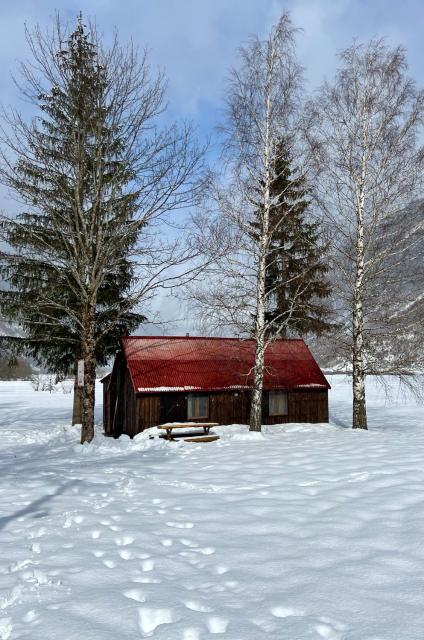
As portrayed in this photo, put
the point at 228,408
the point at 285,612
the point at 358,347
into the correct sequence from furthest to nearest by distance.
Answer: the point at 228,408
the point at 358,347
the point at 285,612

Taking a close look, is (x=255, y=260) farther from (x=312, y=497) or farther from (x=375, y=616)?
(x=375, y=616)

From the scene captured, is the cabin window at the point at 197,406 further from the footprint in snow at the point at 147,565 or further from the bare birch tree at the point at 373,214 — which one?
the footprint in snow at the point at 147,565

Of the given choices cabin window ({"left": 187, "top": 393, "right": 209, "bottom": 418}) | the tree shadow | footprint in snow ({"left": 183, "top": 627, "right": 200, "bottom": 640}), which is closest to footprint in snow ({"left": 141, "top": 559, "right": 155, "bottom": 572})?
footprint in snow ({"left": 183, "top": 627, "right": 200, "bottom": 640})

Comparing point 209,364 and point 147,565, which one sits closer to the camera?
point 147,565

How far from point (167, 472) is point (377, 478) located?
4.23m

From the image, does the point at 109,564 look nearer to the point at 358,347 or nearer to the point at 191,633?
the point at 191,633

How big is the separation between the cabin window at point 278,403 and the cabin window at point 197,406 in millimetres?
3056

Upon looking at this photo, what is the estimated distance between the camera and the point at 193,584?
15.1ft

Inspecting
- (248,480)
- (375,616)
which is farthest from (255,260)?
(375,616)

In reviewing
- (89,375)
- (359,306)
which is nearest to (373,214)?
(359,306)

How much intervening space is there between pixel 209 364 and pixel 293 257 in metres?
5.77

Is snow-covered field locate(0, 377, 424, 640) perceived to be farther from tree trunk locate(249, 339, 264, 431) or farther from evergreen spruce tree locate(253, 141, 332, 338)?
evergreen spruce tree locate(253, 141, 332, 338)

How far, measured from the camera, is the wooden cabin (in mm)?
18516

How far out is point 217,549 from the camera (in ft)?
18.2
